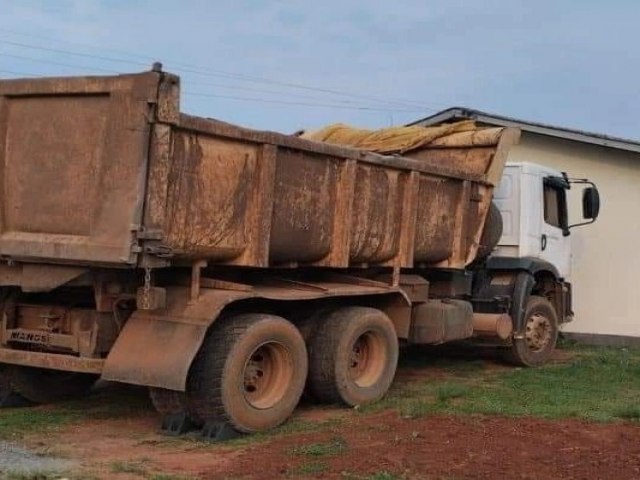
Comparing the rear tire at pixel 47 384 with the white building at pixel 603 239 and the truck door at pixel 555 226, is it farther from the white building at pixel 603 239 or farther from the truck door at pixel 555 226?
the white building at pixel 603 239

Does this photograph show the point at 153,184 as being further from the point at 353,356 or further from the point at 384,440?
the point at 353,356

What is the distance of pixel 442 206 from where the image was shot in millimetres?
10125

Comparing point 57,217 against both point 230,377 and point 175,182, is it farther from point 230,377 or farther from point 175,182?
point 230,377

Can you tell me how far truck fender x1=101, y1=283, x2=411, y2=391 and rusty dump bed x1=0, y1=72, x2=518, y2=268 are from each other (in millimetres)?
396

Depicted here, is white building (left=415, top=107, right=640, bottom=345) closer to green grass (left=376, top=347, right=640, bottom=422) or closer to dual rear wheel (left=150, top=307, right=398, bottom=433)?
green grass (left=376, top=347, right=640, bottom=422)

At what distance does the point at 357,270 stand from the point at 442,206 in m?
1.34

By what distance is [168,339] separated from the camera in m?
7.07

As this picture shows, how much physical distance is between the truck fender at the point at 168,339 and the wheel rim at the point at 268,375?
0.56 meters

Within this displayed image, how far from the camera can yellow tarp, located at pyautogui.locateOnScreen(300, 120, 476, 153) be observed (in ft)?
37.4

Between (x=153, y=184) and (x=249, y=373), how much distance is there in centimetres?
193

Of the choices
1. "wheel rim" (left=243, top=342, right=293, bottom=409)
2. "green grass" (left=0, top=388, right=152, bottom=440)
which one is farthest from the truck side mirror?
"green grass" (left=0, top=388, right=152, bottom=440)

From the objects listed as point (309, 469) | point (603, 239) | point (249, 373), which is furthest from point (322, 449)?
point (603, 239)

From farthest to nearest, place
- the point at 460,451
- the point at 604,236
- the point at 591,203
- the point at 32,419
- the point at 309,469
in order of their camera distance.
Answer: the point at 604,236 < the point at 591,203 < the point at 32,419 < the point at 460,451 < the point at 309,469

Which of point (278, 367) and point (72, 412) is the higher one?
point (278, 367)
